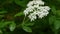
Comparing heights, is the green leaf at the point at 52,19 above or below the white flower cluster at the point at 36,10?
below

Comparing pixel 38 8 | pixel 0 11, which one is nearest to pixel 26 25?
pixel 38 8

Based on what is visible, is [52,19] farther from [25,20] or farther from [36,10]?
[25,20]

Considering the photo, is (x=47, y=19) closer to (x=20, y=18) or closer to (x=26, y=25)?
(x=26, y=25)

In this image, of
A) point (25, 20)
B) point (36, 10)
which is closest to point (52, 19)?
point (36, 10)

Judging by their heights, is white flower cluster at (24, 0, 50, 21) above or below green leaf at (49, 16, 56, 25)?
above
